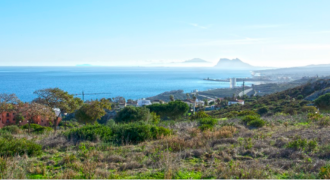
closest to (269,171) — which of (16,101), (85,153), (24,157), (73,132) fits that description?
(85,153)

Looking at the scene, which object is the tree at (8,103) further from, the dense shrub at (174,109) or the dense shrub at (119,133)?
the dense shrub at (174,109)

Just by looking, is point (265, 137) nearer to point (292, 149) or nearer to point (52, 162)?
point (292, 149)

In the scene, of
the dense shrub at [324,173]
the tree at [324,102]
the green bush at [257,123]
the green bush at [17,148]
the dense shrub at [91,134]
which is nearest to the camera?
the dense shrub at [324,173]

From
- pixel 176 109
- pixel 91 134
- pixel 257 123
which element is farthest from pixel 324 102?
pixel 91 134

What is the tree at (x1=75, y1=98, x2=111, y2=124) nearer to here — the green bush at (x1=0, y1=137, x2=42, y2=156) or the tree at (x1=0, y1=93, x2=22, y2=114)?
the tree at (x1=0, y1=93, x2=22, y2=114)

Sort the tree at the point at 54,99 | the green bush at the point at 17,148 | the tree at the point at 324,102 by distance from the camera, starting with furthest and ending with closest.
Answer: the tree at the point at 324,102
the tree at the point at 54,99
the green bush at the point at 17,148

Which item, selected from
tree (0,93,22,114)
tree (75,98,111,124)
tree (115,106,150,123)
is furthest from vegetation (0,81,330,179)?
tree (75,98,111,124)

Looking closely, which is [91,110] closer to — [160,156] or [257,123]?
[257,123]

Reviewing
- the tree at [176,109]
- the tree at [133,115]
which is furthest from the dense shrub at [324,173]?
the tree at [176,109]
